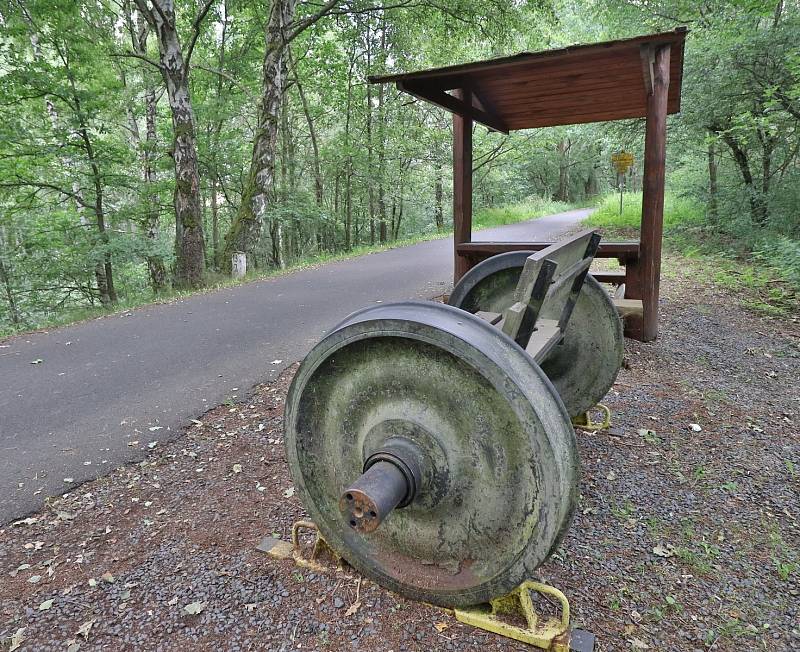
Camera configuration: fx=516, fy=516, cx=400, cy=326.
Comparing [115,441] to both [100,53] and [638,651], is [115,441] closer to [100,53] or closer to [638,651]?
[638,651]

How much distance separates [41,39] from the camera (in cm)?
921

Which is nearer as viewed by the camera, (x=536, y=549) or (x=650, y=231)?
(x=536, y=549)

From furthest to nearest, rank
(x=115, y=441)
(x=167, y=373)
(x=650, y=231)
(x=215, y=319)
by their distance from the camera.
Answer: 1. (x=215, y=319)
2. (x=650, y=231)
3. (x=167, y=373)
4. (x=115, y=441)

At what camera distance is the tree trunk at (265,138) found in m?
10.8

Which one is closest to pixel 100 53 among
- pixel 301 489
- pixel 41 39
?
pixel 41 39

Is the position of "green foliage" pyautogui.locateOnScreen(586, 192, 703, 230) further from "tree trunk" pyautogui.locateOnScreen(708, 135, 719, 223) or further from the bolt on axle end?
the bolt on axle end

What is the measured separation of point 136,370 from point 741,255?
11.8m

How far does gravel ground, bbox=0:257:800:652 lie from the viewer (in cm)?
206

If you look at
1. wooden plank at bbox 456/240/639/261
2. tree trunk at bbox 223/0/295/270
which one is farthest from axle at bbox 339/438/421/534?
tree trunk at bbox 223/0/295/270

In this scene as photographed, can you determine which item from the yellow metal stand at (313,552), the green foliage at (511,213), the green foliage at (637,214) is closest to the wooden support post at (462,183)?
the yellow metal stand at (313,552)

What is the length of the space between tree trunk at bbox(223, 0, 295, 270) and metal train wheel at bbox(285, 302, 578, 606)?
9787mm

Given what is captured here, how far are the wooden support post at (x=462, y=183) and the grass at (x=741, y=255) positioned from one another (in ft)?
14.3

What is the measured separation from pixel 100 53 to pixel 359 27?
30.7 ft

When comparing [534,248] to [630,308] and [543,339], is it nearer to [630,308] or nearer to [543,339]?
[630,308]
